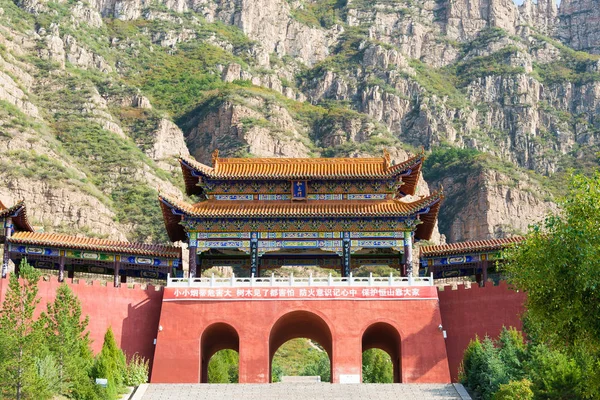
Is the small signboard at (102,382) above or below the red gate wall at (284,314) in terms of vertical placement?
below

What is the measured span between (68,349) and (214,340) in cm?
1051

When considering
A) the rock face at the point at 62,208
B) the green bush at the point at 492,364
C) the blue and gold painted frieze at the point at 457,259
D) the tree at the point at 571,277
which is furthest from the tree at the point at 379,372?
the rock face at the point at 62,208

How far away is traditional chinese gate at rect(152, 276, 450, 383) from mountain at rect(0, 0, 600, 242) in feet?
152

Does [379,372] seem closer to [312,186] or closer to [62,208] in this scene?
[312,186]

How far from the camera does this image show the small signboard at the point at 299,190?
38.3m

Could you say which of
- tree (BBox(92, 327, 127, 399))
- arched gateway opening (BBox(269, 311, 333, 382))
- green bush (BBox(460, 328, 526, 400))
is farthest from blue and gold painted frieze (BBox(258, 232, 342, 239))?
tree (BBox(92, 327, 127, 399))

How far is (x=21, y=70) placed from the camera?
9406 centimetres

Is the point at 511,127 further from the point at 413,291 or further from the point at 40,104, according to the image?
the point at 413,291

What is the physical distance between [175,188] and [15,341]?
6549 centimetres

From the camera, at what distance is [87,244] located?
36.8m

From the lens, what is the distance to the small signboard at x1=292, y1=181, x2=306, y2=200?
38.3 meters

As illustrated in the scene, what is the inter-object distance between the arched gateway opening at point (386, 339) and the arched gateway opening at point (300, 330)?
1.83 meters

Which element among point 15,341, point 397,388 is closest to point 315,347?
point 397,388

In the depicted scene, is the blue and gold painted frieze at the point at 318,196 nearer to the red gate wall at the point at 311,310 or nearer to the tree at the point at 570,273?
the red gate wall at the point at 311,310
